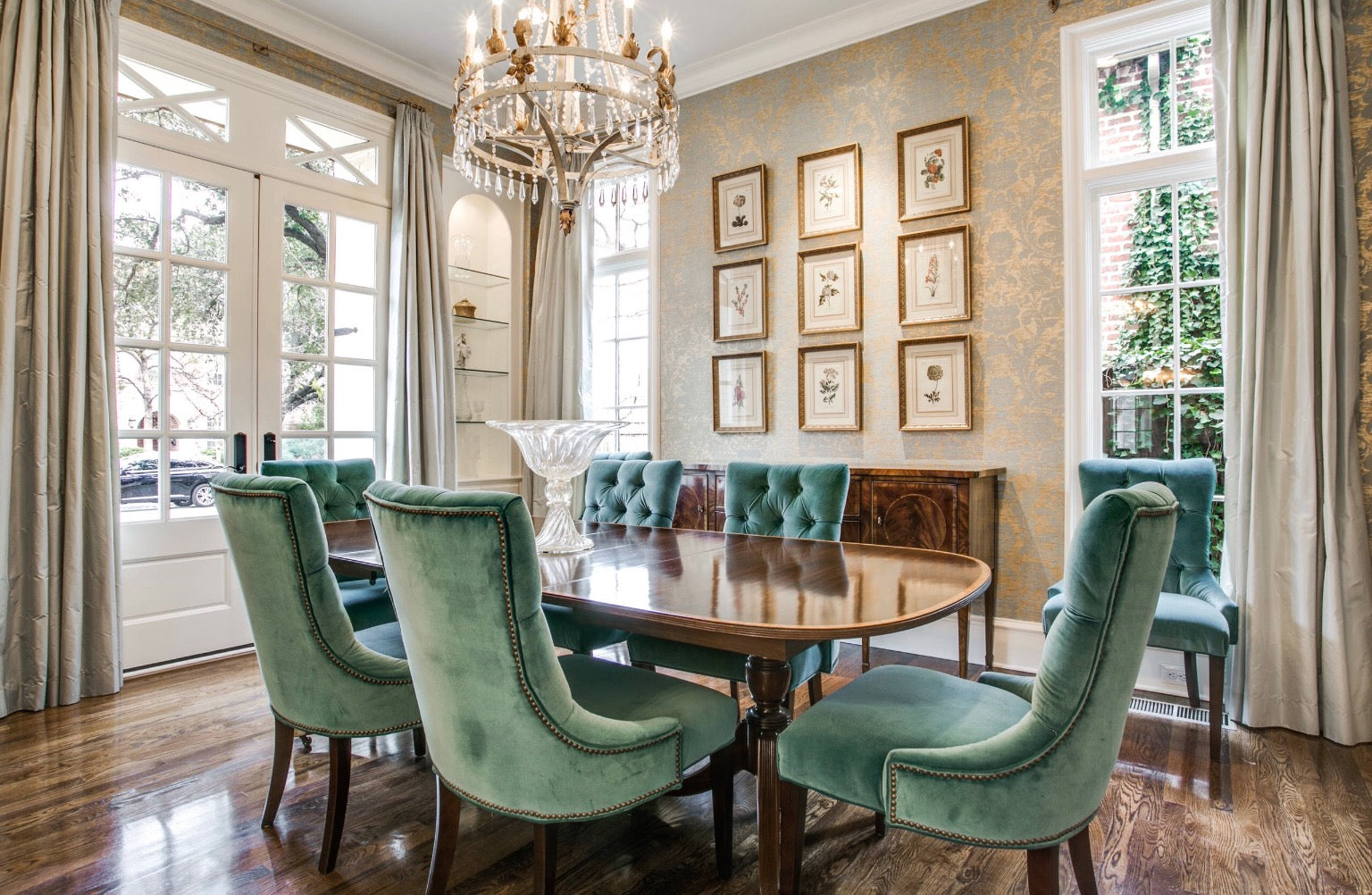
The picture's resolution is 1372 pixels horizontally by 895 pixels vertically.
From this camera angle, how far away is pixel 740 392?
159 inches

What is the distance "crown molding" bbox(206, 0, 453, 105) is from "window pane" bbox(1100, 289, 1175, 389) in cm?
365

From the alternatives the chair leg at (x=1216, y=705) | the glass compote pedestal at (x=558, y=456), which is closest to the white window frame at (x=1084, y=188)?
the chair leg at (x=1216, y=705)

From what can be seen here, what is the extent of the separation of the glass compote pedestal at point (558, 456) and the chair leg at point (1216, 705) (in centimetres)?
193

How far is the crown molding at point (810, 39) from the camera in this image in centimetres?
346

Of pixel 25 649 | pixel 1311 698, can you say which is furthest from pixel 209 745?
pixel 1311 698

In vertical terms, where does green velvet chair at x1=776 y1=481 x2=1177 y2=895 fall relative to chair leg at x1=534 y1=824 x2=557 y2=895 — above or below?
above

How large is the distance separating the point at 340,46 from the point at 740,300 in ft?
7.87

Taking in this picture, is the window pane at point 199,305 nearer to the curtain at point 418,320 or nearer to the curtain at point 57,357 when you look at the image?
the curtain at point 57,357

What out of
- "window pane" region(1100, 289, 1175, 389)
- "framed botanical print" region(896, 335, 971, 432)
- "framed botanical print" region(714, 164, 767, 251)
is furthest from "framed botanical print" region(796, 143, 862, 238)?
"window pane" region(1100, 289, 1175, 389)

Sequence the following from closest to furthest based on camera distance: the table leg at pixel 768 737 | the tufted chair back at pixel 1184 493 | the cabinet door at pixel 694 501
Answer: the table leg at pixel 768 737 → the tufted chair back at pixel 1184 493 → the cabinet door at pixel 694 501

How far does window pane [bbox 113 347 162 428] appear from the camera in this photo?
10.4 ft

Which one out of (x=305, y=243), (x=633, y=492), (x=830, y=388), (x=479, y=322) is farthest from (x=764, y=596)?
(x=479, y=322)

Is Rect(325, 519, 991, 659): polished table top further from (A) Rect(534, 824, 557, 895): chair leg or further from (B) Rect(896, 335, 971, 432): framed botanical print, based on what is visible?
(B) Rect(896, 335, 971, 432): framed botanical print

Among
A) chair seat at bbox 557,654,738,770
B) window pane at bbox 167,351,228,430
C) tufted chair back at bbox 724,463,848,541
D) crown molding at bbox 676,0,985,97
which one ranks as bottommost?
chair seat at bbox 557,654,738,770
